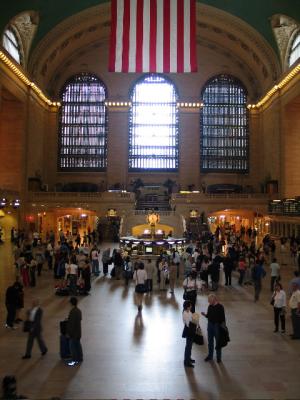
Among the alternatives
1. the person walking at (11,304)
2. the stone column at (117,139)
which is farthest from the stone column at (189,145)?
the person walking at (11,304)

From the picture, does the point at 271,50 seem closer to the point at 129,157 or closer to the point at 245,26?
the point at 245,26

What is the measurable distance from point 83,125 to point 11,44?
12.5 m

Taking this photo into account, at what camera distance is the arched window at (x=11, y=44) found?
29344 mm

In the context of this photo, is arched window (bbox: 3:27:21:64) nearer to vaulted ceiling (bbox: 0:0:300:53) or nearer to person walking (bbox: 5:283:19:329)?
vaulted ceiling (bbox: 0:0:300:53)

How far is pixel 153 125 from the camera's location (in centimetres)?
4256

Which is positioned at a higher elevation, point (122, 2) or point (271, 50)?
point (271, 50)

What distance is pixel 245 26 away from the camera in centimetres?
3303

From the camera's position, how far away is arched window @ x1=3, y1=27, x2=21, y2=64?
29344 millimetres

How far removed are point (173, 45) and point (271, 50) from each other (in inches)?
867

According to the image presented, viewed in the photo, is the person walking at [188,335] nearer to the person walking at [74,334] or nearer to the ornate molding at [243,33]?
the person walking at [74,334]

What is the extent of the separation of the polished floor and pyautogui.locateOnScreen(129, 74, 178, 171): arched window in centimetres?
3138

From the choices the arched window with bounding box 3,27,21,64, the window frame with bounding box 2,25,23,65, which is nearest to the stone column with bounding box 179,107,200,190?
the window frame with bounding box 2,25,23,65

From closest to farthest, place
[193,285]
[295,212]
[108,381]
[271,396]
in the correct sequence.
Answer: [271,396], [108,381], [193,285], [295,212]

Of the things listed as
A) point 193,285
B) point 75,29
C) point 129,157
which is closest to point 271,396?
point 193,285
